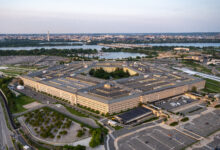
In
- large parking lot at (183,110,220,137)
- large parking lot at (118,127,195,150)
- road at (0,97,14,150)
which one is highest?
large parking lot at (183,110,220,137)

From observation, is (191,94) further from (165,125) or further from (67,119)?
(67,119)

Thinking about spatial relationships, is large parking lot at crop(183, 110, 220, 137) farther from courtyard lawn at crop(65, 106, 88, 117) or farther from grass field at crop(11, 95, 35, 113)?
grass field at crop(11, 95, 35, 113)

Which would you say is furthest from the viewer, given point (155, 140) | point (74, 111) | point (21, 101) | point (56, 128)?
point (21, 101)

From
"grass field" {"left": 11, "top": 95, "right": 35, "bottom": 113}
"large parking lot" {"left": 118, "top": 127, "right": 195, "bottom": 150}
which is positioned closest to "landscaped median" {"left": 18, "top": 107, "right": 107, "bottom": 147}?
"grass field" {"left": 11, "top": 95, "right": 35, "bottom": 113}

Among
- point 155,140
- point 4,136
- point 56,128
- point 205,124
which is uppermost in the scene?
point 205,124

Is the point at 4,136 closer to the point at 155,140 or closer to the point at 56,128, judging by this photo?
the point at 56,128

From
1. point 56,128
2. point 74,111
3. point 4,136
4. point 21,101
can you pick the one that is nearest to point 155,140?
point 56,128

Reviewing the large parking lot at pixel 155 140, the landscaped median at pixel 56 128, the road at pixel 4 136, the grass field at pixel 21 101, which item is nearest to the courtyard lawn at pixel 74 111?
the landscaped median at pixel 56 128
